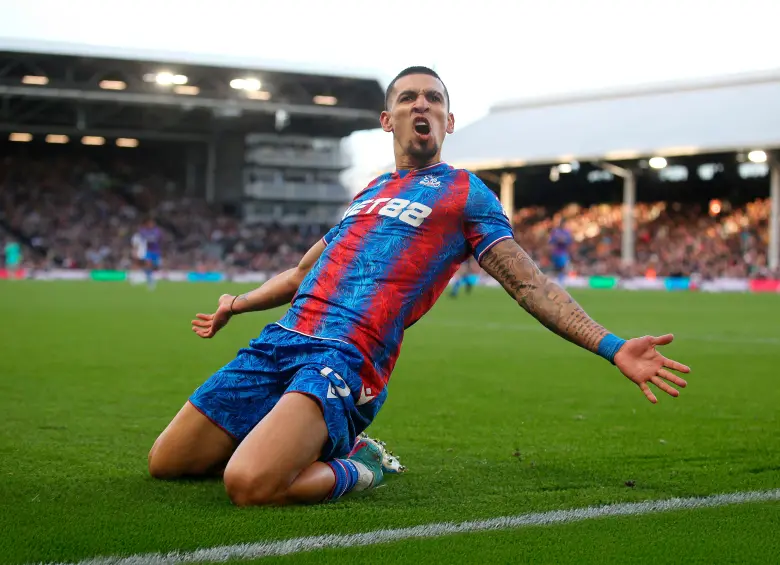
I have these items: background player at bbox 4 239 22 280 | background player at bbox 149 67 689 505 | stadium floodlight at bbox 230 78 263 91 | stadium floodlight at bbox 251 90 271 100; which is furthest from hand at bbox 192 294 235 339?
stadium floodlight at bbox 251 90 271 100

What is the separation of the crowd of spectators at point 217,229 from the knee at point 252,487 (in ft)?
112

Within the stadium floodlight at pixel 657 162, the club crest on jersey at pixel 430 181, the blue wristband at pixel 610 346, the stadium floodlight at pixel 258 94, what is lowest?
the blue wristband at pixel 610 346

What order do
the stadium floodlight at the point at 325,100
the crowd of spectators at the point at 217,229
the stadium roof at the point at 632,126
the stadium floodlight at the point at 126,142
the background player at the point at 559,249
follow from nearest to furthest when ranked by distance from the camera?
the background player at the point at 559,249 < the stadium roof at the point at 632,126 < the crowd of spectators at the point at 217,229 < the stadium floodlight at the point at 325,100 < the stadium floodlight at the point at 126,142

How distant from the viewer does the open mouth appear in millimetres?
4156

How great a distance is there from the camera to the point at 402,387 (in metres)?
7.69

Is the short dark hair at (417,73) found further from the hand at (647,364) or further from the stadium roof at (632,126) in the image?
the stadium roof at (632,126)

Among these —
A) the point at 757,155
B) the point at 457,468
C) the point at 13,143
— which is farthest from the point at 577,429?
the point at 13,143

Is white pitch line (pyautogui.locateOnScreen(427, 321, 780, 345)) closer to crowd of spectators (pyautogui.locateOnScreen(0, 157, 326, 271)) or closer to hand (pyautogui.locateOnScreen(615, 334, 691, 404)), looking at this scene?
hand (pyautogui.locateOnScreen(615, 334, 691, 404))

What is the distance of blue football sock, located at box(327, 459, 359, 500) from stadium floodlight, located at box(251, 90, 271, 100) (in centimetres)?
4345

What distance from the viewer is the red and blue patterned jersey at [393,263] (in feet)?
13.0

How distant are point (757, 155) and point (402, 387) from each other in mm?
32575

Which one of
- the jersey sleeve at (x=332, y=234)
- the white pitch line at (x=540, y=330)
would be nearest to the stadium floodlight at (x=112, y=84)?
the white pitch line at (x=540, y=330)

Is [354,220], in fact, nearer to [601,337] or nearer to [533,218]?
[601,337]

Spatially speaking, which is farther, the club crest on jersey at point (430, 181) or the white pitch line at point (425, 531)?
the club crest on jersey at point (430, 181)
